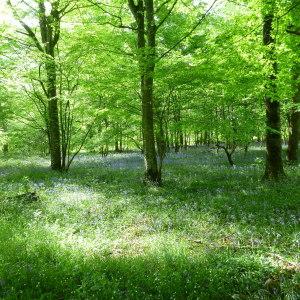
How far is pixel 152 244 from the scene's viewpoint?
22.1ft

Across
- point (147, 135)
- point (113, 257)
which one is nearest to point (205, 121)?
point (147, 135)

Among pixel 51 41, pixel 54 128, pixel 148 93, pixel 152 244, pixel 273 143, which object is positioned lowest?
pixel 152 244

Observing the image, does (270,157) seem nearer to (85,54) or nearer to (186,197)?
(186,197)

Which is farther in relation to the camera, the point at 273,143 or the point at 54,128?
the point at 54,128

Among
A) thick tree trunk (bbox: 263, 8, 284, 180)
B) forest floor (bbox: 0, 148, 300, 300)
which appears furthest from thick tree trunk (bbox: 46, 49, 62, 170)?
thick tree trunk (bbox: 263, 8, 284, 180)

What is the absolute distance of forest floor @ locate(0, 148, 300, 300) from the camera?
16.9 ft

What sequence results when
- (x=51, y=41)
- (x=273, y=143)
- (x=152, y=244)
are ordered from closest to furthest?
(x=152, y=244) → (x=273, y=143) → (x=51, y=41)

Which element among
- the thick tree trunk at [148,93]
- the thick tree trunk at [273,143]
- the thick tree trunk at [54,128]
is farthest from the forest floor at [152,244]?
the thick tree trunk at [54,128]

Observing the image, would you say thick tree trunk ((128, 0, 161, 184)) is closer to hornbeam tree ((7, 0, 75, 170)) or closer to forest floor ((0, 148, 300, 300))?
forest floor ((0, 148, 300, 300))

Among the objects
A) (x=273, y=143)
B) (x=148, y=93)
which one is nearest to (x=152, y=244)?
(x=148, y=93)

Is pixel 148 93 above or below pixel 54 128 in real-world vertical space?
above

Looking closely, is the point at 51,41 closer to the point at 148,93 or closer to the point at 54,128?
the point at 54,128

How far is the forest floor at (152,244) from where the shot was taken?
5152 mm

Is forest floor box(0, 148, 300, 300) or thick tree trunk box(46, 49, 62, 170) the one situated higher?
thick tree trunk box(46, 49, 62, 170)
